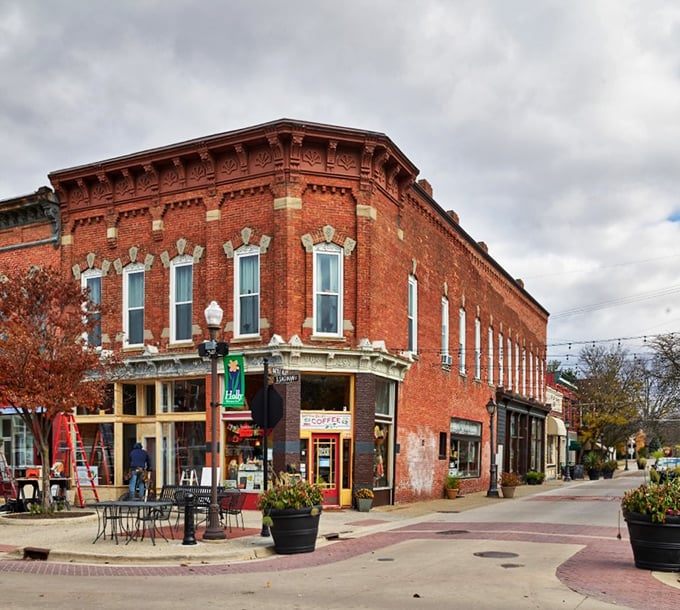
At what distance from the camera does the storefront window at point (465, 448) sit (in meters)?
33.7

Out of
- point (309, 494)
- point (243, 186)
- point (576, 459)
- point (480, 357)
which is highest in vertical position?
point (243, 186)

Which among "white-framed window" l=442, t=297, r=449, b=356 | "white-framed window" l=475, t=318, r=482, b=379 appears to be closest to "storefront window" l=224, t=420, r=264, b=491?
"white-framed window" l=442, t=297, r=449, b=356

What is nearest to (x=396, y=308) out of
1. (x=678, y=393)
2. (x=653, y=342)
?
(x=653, y=342)

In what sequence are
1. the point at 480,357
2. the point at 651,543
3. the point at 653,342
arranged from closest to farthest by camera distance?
1. the point at 651,543
2. the point at 480,357
3. the point at 653,342

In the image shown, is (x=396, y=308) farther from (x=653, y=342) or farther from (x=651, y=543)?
(x=653, y=342)

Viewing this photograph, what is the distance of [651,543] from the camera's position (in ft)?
41.2

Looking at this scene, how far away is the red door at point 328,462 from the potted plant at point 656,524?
12.0m

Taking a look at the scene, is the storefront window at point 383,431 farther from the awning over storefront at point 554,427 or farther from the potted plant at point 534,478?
the awning over storefront at point 554,427

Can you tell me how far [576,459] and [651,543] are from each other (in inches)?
2668

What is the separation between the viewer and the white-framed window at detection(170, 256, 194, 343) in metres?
25.8

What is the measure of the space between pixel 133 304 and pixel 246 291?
4.45 m

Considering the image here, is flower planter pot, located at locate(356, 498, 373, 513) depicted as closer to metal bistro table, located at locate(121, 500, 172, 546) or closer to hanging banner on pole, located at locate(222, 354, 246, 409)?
hanging banner on pole, located at locate(222, 354, 246, 409)

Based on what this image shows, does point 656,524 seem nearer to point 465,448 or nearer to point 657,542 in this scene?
point 657,542

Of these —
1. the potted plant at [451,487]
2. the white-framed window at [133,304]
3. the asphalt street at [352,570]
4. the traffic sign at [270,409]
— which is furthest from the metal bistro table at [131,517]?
the potted plant at [451,487]
